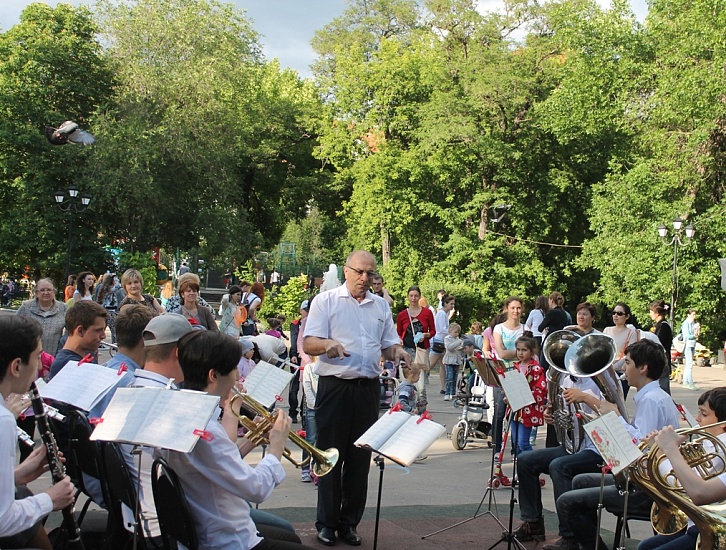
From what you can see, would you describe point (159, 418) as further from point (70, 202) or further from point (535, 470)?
point (70, 202)

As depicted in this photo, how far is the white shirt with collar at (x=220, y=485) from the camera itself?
3311 millimetres

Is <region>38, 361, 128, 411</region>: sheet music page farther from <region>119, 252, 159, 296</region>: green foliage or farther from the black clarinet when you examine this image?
<region>119, 252, 159, 296</region>: green foliage

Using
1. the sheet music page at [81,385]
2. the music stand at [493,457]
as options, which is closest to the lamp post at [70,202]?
the music stand at [493,457]

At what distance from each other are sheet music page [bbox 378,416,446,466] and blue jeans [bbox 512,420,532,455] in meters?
3.17

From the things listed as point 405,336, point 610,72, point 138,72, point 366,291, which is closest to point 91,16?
point 138,72

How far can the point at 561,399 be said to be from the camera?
18.7 ft

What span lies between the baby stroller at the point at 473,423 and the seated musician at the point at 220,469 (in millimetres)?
6267

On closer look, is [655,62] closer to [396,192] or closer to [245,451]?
[396,192]

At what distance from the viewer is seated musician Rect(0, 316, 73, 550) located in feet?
9.29

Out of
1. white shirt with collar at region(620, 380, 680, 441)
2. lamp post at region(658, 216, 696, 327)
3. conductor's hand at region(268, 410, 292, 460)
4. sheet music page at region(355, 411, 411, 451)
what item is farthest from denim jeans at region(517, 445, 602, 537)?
lamp post at region(658, 216, 696, 327)

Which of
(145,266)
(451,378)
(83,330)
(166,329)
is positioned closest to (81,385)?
(166,329)

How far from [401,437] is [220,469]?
1.19m

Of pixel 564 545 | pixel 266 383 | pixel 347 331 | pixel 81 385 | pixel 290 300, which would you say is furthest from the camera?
pixel 290 300

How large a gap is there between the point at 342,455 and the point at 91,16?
31.1 metres
